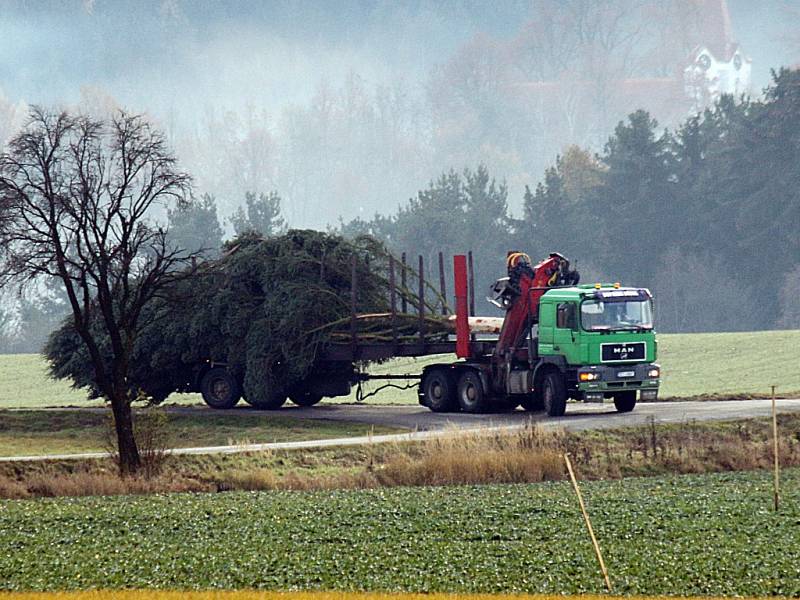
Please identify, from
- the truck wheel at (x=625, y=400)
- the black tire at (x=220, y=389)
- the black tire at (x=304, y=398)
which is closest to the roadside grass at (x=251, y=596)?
the truck wheel at (x=625, y=400)

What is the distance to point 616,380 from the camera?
37094mm

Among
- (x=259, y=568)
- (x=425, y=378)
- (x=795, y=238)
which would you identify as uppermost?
(x=795, y=238)

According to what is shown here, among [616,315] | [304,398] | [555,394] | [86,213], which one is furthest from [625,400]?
[86,213]

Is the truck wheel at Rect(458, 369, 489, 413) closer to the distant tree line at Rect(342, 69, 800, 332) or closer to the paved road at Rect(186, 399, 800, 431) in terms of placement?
the paved road at Rect(186, 399, 800, 431)

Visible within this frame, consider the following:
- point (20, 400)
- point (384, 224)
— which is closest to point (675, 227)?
point (384, 224)

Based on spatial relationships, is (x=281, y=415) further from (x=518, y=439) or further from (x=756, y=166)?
(x=756, y=166)

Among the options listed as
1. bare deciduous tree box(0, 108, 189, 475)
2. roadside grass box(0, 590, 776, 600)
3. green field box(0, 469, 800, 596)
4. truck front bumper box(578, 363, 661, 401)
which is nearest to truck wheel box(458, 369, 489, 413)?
truck front bumper box(578, 363, 661, 401)

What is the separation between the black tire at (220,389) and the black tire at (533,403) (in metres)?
7.98

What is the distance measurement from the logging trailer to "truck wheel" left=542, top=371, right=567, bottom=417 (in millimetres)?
24

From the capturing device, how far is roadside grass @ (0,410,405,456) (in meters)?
35.5

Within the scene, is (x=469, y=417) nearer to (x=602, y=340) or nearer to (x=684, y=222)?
(x=602, y=340)

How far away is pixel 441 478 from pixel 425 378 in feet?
39.0

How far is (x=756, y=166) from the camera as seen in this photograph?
9356 centimetres

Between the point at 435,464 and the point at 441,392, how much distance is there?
10922 millimetres
